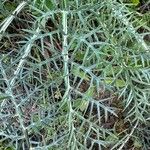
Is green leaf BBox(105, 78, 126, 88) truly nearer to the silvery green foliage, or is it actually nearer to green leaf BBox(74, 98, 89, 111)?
the silvery green foliage

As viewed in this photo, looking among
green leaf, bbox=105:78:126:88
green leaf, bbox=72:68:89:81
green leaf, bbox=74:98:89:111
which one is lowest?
green leaf, bbox=74:98:89:111

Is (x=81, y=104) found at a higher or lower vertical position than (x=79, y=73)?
lower

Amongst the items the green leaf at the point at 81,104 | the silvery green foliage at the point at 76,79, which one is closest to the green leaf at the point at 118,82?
the silvery green foliage at the point at 76,79

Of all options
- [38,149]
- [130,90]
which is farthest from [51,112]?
[130,90]

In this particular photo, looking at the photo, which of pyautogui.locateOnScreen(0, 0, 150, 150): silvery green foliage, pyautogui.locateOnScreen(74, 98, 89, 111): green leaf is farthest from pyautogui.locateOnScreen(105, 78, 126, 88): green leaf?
pyautogui.locateOnScreen(74, 98, 89, 111): green leaf

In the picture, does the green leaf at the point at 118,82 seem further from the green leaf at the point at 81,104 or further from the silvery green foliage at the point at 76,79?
the green leaf at the point at 81,104

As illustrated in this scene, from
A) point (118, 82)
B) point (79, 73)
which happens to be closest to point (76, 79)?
point (79, 73)

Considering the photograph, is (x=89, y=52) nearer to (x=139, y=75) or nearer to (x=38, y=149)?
(x=139, y=75)

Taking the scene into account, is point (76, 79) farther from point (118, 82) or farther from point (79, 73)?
point (118, 82)
